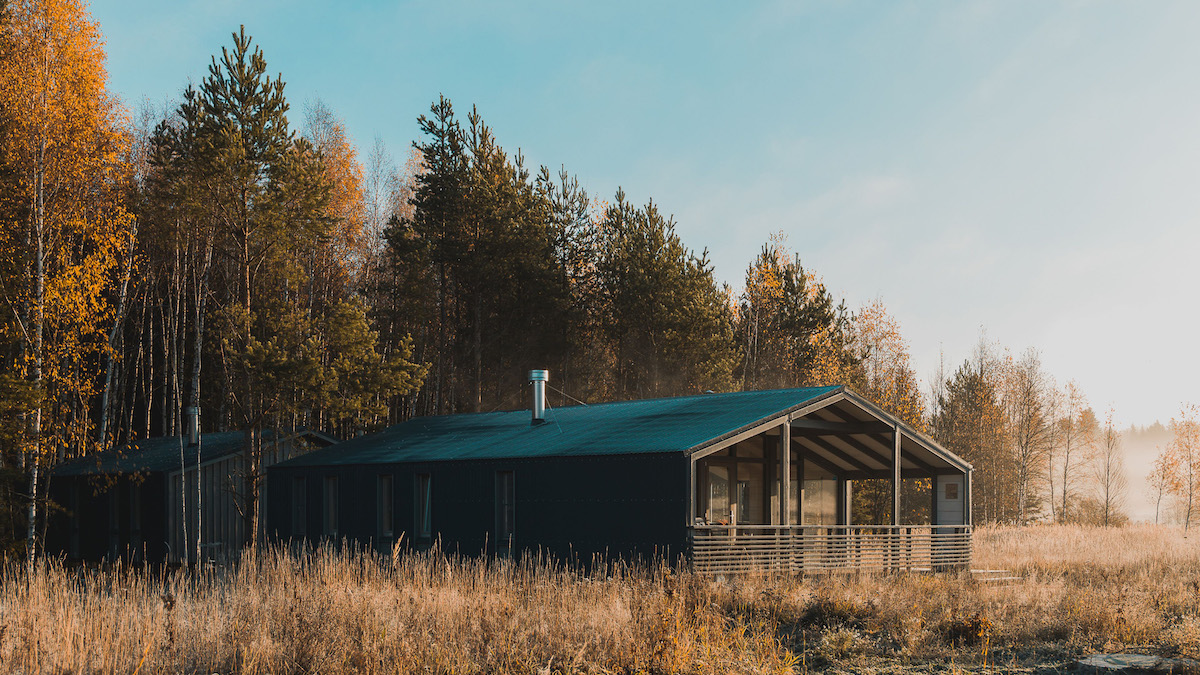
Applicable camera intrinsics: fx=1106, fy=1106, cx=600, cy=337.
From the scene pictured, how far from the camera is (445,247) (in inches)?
1379

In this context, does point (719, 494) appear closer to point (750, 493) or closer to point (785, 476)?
point (750, 493)

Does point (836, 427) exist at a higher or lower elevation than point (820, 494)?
higher

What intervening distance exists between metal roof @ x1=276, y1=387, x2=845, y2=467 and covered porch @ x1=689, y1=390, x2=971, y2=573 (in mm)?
535

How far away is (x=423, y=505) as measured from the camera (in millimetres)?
22781

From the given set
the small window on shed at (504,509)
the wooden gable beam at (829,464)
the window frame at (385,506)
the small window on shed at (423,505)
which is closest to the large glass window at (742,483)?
the wooden gable beam at (829,464)

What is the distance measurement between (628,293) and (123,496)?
650 inches

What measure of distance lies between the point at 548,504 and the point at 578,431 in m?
2.21

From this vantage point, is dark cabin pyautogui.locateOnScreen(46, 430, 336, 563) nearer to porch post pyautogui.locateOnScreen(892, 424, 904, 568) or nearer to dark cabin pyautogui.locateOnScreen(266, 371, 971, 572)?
dark cabin pyautogui.locateOnScreen(266, 371, 971, 572)

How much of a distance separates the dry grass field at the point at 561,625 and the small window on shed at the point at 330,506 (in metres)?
9.00

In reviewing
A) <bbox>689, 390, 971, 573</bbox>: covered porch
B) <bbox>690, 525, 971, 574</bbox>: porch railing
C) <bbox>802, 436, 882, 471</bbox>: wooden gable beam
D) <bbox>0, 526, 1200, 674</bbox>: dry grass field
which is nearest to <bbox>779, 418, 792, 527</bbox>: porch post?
<bbox>689, 390, 971, 573</bbox>: covered porch

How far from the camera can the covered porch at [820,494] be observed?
19.0 metres

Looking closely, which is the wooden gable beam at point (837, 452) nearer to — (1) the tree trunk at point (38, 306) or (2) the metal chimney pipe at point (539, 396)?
(2) the metal chimney pipe at point (539, 396)

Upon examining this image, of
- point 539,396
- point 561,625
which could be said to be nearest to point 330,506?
point 539,396

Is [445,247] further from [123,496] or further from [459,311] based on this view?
[123,496]
